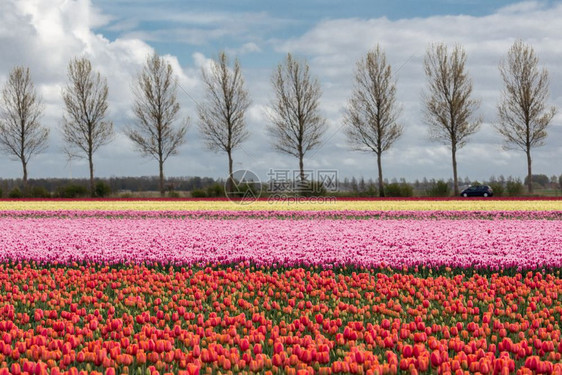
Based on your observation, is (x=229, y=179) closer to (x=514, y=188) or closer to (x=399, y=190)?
(x=399, y=190)

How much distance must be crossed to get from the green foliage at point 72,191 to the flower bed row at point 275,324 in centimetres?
3840

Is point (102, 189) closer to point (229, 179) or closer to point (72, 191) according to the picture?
point (72, 191)

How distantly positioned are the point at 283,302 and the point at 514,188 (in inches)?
1523

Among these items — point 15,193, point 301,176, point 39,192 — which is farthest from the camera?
point 15,193

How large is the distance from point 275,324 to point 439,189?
123 ft

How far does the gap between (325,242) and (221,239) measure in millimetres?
2648

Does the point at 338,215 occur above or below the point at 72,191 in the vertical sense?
below

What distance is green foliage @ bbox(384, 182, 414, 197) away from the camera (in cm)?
4181

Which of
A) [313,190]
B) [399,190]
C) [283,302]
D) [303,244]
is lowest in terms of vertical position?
[283,302]

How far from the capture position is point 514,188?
4228cm

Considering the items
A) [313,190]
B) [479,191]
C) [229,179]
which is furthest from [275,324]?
[479,191]

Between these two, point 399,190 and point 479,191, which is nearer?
point 399,190

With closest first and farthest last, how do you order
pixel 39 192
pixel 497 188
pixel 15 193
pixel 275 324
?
pixel 275 324
pixel 497 188
pixel 39 192
pixel 15 193

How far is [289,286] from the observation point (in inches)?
323
